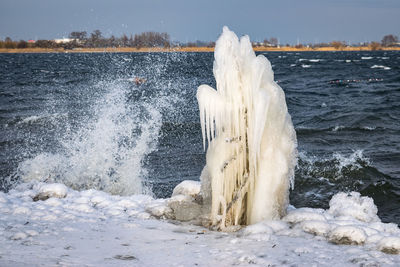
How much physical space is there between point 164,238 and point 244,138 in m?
1.53

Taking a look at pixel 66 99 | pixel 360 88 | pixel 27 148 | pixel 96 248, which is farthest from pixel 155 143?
pixel 360 88

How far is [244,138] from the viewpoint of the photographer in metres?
5.68

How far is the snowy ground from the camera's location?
4.42 meters

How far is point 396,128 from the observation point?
17.4m

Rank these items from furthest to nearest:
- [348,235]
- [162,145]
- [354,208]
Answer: [162,145] < [354,208] < [348,235]

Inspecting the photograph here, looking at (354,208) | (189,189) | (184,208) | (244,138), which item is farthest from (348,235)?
(189,189)

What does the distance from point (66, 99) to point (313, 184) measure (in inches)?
818

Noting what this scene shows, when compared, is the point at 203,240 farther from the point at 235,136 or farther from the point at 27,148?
the point at 27,148

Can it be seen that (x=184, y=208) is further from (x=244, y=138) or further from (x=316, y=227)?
(x=316, y=227)

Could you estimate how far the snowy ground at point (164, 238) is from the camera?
442cm

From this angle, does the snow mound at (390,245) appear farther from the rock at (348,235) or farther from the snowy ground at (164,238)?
the rock at (348,235)

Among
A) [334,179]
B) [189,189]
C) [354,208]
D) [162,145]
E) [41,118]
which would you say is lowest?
[334,179]

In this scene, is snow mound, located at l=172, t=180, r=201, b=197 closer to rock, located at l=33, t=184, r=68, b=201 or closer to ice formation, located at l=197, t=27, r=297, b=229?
ice formation, located at l=197, t=27, r=297, b=229

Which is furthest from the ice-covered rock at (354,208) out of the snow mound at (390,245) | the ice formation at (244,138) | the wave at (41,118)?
the wave at (41,118)
